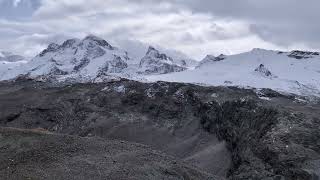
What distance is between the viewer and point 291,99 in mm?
140000

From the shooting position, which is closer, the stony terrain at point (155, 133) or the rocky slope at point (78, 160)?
the rocky slope at point (78, 160)

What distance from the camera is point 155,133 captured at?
385 ft

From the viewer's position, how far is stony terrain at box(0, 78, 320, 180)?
44531 millimetres

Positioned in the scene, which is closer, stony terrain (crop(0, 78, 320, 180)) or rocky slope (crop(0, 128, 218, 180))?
rocky slope (crop(0, 128, 218, 180))

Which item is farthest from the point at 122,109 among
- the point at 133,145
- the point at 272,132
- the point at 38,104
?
the point at 133,145

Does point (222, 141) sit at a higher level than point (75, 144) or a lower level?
lower

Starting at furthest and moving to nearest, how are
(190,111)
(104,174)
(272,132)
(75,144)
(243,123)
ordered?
1. (190,111)
2. (243,123)
3. (272,132)
4. (75,144)
5. (104,174)

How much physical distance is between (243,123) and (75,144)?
60517mm

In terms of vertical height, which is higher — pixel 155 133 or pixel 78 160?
pixel 78 160

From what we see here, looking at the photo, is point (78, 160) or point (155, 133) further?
point (155, 133)

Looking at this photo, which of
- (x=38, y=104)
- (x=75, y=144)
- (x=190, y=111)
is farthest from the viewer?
(x=38, y=104)

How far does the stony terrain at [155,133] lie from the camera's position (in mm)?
44531

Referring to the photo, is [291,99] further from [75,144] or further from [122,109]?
[75,144]

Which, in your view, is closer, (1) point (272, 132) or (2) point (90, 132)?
(1) point (272, 132)
